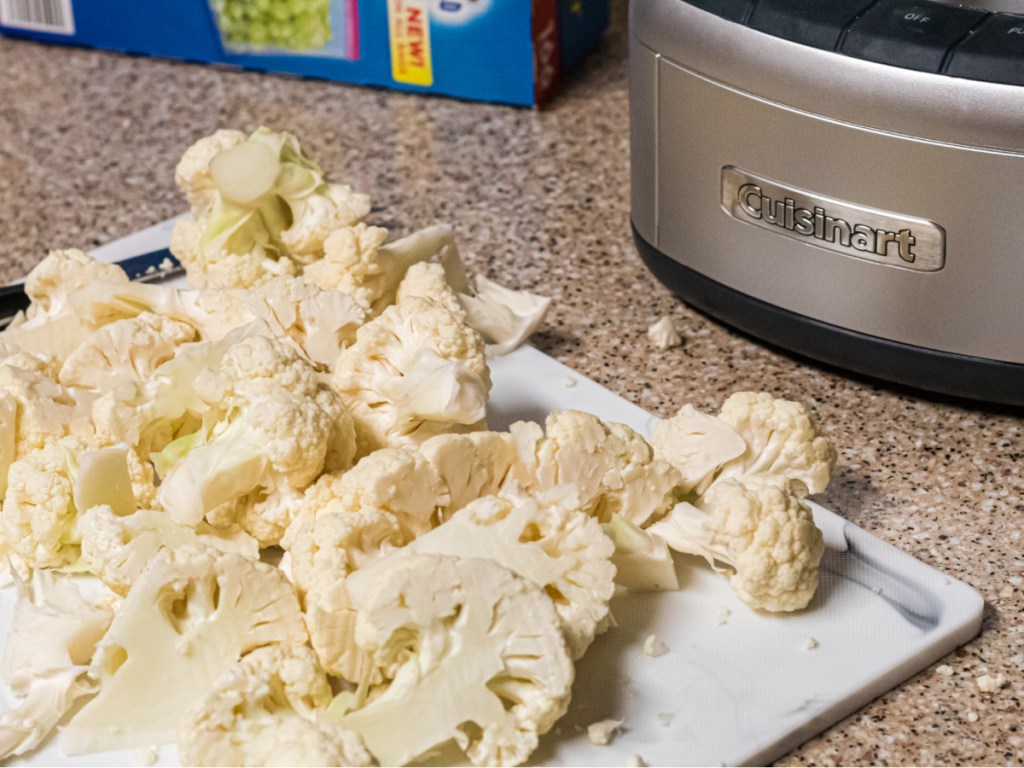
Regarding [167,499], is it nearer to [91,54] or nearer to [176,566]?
[176,566]

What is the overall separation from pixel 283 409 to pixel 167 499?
10cm

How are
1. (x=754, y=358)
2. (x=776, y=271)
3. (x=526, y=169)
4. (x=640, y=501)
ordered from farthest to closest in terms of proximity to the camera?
(x=526, y=169) → (x=754, y=358) → (x=776, y=271) → (x=640, y=501)

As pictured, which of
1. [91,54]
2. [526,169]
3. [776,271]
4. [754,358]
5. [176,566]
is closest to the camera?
[176,566]

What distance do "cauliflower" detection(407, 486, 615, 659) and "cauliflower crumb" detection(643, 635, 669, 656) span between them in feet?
0.14

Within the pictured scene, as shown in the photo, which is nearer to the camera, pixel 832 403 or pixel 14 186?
pixel 832 403

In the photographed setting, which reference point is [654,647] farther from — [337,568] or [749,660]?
[337,568]

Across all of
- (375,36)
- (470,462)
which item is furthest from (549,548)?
(375,36)

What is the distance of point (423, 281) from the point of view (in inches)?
40.3

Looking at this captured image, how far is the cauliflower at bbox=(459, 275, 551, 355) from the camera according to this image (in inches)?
43.5

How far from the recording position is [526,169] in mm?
1445

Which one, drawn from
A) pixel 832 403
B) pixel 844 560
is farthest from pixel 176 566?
pixel 832 403

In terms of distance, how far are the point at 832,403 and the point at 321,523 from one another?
0.46 m

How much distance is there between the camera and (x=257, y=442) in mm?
815

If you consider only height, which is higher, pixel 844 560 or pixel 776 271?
pixel 776 271
